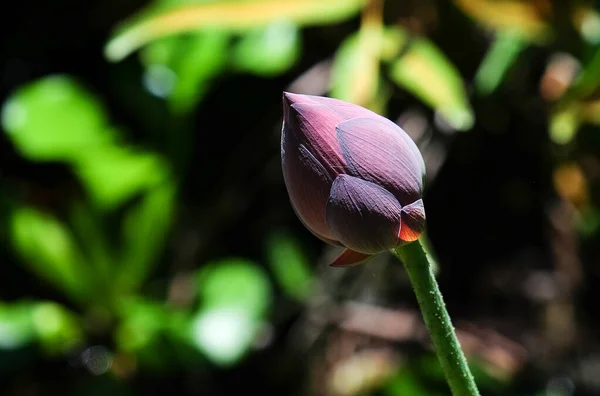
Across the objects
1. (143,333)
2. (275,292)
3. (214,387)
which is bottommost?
(214,387)

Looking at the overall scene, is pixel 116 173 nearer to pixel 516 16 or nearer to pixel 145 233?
pixel 145 233

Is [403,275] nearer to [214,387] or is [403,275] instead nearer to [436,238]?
[436,238]

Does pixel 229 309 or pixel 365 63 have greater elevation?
pixel 365 63

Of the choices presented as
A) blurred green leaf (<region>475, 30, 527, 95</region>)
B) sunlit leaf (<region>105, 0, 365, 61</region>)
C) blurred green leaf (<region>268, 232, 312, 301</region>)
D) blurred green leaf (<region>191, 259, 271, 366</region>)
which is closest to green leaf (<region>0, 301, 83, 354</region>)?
blurred green leaf (<region>191, 259, 271, 366</region>)

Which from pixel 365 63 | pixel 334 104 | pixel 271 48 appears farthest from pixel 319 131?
pixel 271 48

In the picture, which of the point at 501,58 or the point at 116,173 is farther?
the point at 116,173

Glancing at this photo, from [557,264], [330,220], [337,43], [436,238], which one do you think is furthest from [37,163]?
[330,220]
